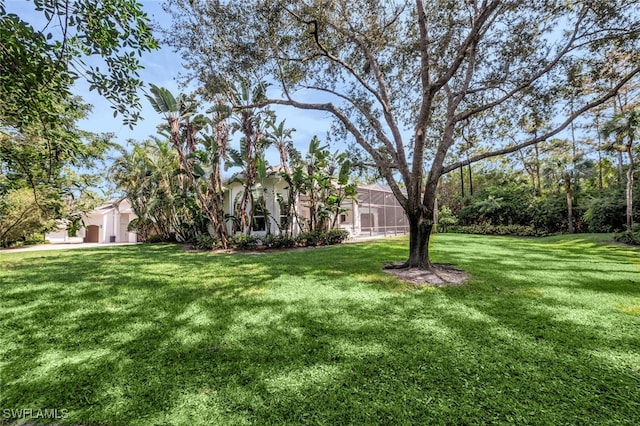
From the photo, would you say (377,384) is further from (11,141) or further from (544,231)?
(544,231)

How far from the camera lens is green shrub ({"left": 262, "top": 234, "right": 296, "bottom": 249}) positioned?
1352cm

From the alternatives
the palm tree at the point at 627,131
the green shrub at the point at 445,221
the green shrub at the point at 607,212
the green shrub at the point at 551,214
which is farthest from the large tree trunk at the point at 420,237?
the green shrub at the point at 445,221

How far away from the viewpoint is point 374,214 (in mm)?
23453

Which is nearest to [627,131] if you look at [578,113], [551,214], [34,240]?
[551,214]

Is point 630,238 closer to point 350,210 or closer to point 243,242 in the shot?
point 350,210

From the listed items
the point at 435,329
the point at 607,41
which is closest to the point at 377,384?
the point at 435,329

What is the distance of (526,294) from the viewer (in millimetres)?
5402

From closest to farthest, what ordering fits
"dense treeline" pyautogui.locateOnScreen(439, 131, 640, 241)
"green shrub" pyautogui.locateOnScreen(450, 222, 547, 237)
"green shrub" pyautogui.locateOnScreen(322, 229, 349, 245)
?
"green shrub" pyautogui.locateOnScreen(322, 229, 349, 245) < "dense treeline" pyautogui.locateOnScreen(439, 131, 640, 241) < "green shrub" pyautogui.locateOnScreen(450, 222, 547, 237)

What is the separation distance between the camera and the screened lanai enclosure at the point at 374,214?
19.5 meters

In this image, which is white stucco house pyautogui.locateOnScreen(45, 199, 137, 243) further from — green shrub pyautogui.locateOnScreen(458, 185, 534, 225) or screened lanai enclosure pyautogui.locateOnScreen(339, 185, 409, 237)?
green shrub pyautogui.locateOnScreen(458, 185, 534, 225)

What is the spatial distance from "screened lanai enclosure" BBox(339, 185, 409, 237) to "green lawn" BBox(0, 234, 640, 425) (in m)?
13.4

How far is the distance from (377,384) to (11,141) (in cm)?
563

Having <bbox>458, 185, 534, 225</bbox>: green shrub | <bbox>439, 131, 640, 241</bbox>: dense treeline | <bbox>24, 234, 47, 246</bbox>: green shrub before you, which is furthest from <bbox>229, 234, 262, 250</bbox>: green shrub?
<bbox>458, 185, 534, 225</bbox>: green shrub

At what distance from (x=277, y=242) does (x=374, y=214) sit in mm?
11948
